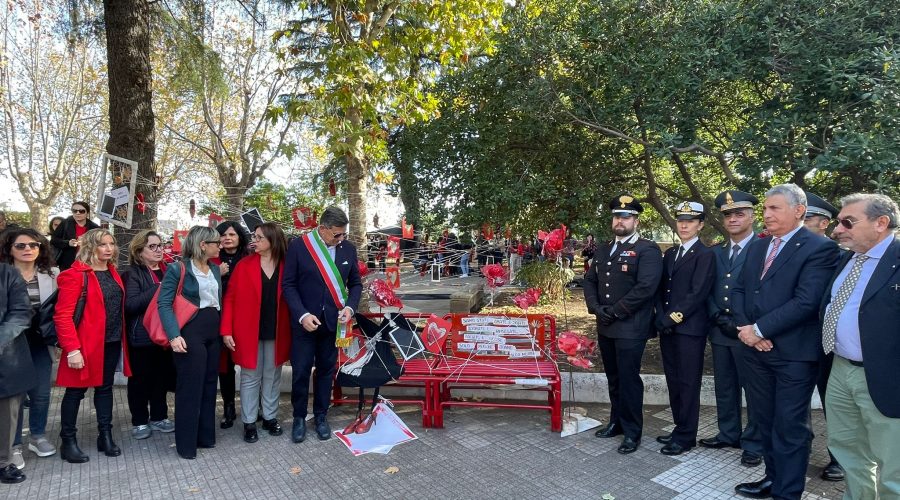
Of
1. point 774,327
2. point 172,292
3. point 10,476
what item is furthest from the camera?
point 172,292

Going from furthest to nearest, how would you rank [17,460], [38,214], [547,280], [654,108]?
[38,214] < [547,280] < [654,108] < [17,460]

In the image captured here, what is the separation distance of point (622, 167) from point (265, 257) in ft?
16.3

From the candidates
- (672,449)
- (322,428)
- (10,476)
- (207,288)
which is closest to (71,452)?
(10,476)

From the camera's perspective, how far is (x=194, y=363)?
3.84 meters

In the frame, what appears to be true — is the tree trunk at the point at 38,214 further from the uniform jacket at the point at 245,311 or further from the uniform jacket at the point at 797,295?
the uniform jacket at the point at 797,295

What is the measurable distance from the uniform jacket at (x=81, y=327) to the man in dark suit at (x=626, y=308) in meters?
3.84

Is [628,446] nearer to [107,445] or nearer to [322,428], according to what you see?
[322,428]

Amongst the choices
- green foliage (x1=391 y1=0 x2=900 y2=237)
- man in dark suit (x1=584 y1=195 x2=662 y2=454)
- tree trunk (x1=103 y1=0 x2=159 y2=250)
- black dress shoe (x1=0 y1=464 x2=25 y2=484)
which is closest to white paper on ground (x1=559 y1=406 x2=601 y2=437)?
man in dark suit (x1=584 y1=195 x2=662 y2=454)

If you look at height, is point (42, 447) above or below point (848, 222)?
below

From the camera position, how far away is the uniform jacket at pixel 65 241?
20.2 feet

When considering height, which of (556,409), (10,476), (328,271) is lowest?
(10,476)

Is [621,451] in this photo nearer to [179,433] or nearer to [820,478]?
[820,478]

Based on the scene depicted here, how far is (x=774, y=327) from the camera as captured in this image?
3.09 meters

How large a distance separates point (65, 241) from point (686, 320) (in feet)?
22.7
